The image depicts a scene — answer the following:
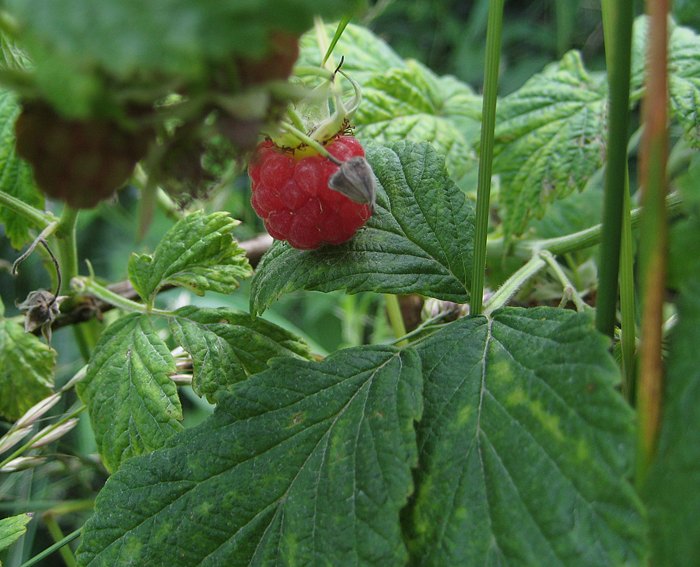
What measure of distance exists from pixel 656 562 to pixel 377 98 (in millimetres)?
633

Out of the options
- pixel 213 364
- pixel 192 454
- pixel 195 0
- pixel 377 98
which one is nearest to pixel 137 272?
pixel 213 364

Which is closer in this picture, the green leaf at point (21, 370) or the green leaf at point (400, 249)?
the green leaf at point (400, 249)

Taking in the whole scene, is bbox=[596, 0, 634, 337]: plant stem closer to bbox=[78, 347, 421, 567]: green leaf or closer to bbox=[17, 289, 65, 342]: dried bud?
bbox=[78, 347, 421, 567]: green leaf

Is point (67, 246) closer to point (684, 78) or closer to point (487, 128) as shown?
point (487, 128)

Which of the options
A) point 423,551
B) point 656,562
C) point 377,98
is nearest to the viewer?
point 656,562

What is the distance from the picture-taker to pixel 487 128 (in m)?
0.48

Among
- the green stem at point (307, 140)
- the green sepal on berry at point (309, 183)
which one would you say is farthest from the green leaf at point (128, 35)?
the green sepal on berry at point (309, 183)

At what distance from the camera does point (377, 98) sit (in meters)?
0.84

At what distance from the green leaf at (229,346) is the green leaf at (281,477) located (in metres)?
0.08

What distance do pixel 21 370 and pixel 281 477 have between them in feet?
1.27

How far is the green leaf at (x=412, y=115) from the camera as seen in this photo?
0.83 meters

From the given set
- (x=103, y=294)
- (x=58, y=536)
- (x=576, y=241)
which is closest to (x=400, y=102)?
(x=576, y=241)

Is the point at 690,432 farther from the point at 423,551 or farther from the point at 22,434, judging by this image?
the point at 22,434

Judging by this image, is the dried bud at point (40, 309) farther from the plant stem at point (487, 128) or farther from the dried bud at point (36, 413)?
the plant stem at point (487, 128)
